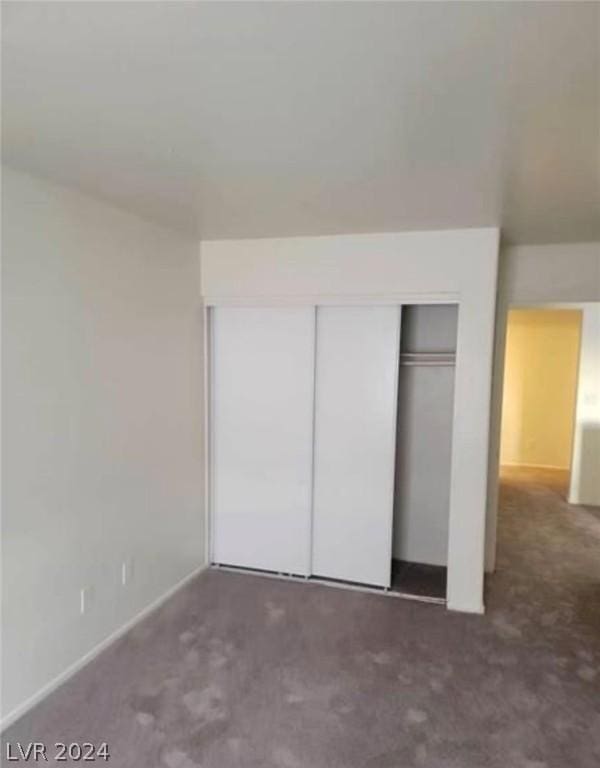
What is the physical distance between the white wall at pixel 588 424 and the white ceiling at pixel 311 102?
355cm

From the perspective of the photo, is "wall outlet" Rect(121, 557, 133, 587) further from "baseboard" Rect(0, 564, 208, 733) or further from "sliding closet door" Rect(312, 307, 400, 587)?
"sliding closet door" Rect(312, 307, 400, 587)

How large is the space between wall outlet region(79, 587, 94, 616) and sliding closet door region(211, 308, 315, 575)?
4.21ft

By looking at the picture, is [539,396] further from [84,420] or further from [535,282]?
[84,420]

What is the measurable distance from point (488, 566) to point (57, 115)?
12.5 ft

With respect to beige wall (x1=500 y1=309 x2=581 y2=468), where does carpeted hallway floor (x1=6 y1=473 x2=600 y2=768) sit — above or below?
below

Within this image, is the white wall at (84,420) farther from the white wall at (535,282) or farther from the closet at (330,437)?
the white wall at (535,282)

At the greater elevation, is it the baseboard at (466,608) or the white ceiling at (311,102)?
the white ceiling at (311,102)

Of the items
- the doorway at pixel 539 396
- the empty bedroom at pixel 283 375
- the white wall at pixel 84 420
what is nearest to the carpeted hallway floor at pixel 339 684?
the empty bedroom at pixel 283 375

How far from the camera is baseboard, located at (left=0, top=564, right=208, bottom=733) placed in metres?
2.29

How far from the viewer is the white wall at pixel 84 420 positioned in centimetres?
228

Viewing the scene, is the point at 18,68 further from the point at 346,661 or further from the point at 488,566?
the point at 488,566

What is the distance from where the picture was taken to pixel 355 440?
3596 millimetres

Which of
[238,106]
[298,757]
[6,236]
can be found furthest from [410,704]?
[6,236]

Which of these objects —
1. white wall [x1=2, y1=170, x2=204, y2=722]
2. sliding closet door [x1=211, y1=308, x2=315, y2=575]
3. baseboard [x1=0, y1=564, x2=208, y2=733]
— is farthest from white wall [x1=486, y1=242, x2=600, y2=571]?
baseboard [x1=0, y1=564, x2=208, y2=733]
